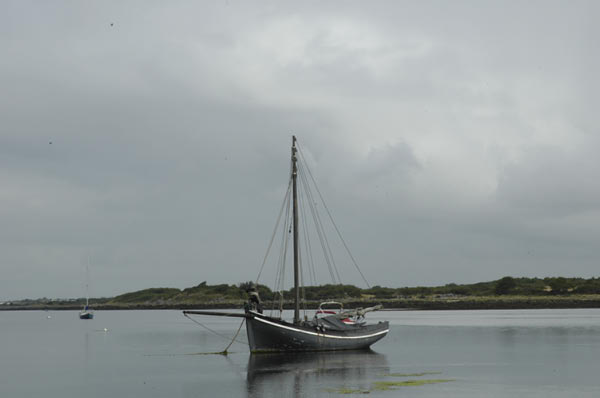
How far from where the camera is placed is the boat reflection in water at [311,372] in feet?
135

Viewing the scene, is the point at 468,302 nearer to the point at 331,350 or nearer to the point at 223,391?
the point at 331,350

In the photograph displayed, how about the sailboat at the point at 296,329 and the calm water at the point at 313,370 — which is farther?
the sailboat at the point at 296,329

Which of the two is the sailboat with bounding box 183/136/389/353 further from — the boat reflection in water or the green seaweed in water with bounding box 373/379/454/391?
the green seaweed in water with bounding box 373/379/454/391

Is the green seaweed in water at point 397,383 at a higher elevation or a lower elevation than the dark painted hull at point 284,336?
lower

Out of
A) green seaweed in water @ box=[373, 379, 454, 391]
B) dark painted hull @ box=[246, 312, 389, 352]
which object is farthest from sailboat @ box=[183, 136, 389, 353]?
green seaweed in water @ box=[373, 379, 454, 391]

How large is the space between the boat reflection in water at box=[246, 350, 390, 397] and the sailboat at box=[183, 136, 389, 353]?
0.84 m

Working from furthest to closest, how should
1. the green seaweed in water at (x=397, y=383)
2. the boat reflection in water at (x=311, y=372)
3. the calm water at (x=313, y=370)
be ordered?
the green seaweed in water at (x=397, y=383), the boat reflection in water at (x=311, y=372), the calm water at (x=313, y=370)

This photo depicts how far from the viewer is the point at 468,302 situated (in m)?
196

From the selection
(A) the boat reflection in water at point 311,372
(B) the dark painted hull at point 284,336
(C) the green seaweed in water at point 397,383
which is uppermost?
(B) the dark painted hull at point 284,336

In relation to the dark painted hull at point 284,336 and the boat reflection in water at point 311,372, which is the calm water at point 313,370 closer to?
the boat reflection in water at point 311,372

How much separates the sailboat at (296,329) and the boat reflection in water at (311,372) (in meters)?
0.84

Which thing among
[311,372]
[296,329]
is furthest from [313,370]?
[296,329]

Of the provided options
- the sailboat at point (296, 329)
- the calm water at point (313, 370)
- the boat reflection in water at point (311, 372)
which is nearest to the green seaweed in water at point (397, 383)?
the calm water at point (313, 370)

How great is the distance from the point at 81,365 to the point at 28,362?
7750 millimetres
